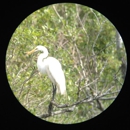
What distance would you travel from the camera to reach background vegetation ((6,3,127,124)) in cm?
584

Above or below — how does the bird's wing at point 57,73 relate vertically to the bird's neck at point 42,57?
below

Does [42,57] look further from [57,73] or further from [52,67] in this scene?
[57,73]

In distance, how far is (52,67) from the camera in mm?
5852

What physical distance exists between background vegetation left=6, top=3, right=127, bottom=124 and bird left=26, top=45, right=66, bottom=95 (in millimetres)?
58

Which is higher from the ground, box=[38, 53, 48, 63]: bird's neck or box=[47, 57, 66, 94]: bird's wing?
box=[38, 53, 48, 63]: bird's neck

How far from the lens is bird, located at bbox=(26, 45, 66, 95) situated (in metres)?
5.82

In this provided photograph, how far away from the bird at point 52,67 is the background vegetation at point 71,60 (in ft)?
0.19

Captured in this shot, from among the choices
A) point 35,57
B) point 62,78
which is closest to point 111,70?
point 62,78

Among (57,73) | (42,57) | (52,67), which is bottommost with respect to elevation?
(57,73)

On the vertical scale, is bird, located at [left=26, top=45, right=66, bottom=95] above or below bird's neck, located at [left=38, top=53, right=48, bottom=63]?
below

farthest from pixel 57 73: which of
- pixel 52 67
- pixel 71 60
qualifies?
pixel 71 60

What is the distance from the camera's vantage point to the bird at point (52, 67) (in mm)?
5816

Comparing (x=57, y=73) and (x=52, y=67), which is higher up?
(x=52, y=67)

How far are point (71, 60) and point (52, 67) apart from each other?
27 cm
